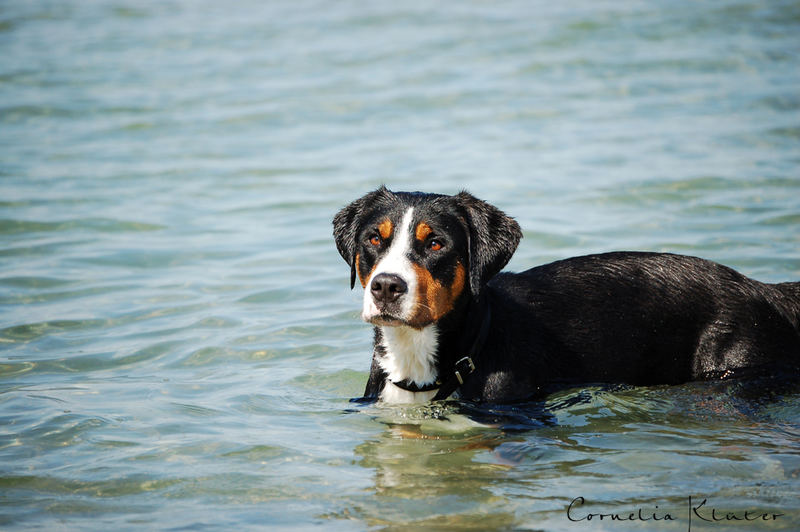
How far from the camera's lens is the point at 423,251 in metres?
5.71

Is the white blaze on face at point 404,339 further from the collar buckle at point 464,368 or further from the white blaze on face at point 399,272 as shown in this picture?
the collar buckle at point 464,368

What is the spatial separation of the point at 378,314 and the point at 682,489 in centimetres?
187

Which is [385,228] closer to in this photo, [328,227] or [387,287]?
[387,287]

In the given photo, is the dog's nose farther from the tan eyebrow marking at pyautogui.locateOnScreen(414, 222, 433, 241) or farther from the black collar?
the black collar

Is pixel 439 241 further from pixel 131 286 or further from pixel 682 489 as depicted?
pixel 131 286

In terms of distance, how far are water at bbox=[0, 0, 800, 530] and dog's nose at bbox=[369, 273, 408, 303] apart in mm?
903

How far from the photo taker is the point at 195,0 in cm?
2594

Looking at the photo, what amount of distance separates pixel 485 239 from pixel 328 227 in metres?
5.39

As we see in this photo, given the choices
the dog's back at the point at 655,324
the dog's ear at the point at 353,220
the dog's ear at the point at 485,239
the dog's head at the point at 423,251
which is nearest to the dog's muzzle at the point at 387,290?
the dog's head at the point at 423,251

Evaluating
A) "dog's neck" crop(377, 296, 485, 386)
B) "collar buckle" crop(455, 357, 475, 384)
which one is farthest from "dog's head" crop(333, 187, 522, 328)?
"collar buckle" crop(455, 357, 475, 384)

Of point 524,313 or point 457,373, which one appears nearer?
point 457,373

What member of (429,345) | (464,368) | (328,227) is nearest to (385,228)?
(429,345)

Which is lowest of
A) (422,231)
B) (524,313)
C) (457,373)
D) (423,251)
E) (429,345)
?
(457,373)

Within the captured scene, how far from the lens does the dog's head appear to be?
546 centimetres
